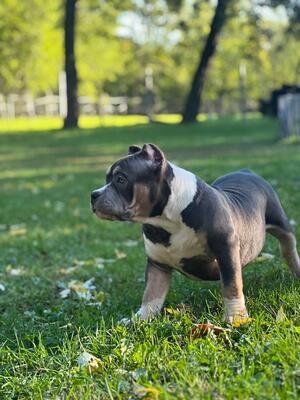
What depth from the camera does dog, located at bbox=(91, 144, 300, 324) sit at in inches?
138

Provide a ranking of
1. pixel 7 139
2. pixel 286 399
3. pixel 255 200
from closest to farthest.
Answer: pixel 286 399
pixel 255 200
pixel 7 139

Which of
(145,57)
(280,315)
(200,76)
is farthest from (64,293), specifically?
(145,57)

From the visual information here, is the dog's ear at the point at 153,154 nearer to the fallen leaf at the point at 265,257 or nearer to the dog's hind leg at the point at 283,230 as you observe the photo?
the dog's hind leg at the point at 283,230

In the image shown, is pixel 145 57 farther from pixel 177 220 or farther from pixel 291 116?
pixel 177 220

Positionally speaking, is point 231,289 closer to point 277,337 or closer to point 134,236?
point 277,337

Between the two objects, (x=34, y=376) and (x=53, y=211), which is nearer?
(x=34, y=376)

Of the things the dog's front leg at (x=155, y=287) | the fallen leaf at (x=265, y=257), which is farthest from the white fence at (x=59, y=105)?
the dog's front leg at (x=155, y=287)

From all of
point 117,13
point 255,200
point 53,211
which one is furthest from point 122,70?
point 255,200

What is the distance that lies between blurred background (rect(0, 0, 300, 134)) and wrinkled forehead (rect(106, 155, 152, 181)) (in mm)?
17542

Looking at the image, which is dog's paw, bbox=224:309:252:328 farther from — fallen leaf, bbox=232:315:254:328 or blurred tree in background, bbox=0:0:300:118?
blurred tree in background, bbox=0:0:300:118

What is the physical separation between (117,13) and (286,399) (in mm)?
35532

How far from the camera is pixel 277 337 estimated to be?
10.3 feet

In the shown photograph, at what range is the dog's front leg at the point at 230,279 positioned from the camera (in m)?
3.66

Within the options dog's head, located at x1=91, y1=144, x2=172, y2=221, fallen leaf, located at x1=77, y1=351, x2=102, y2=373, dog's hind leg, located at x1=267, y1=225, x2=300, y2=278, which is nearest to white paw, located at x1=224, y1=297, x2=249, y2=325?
dog's head, located at x1=91, y1=144, x2=172, y2=221
